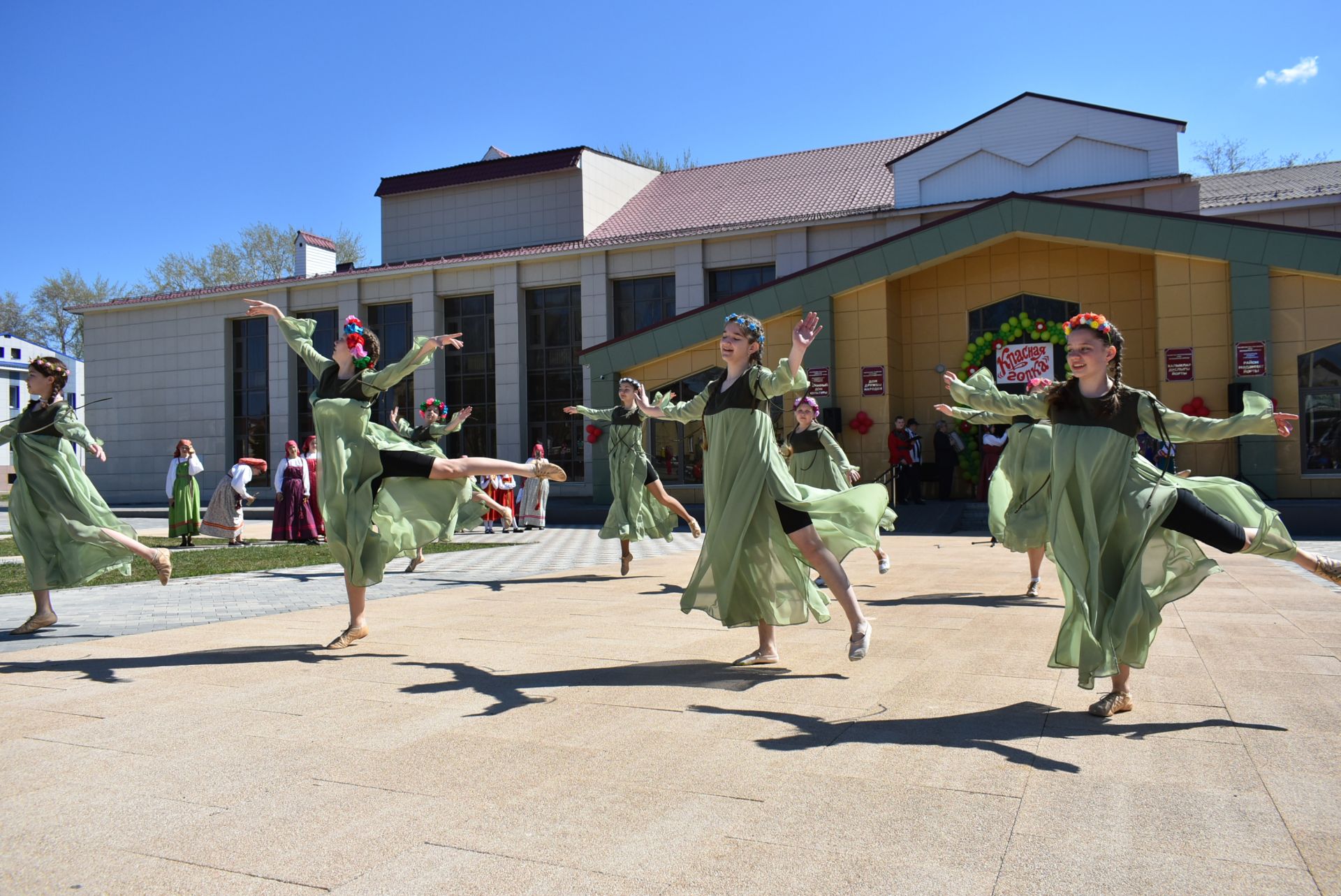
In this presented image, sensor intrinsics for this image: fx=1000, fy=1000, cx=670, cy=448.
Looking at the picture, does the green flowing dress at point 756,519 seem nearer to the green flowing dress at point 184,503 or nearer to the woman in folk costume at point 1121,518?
the woman in folk costume at point 1121,518

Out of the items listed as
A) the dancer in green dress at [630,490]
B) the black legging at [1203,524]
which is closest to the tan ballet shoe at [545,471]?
the black legging at [1203,524]

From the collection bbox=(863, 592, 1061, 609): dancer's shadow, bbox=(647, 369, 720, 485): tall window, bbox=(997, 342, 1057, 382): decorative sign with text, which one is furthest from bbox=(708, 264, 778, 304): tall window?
bbox=(863, 592, 1061, 609): dancer's shadow

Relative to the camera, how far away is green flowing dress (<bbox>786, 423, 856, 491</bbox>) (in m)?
9.77

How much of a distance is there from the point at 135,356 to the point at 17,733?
39470 mm

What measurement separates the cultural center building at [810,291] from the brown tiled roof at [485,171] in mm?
95

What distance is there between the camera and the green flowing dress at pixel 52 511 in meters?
7.24

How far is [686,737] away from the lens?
4180 mm

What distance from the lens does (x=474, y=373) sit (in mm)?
34562

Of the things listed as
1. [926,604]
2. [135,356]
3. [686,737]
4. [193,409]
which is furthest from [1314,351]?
[135,356]

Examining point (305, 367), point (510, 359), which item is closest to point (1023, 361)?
point (510, 359)

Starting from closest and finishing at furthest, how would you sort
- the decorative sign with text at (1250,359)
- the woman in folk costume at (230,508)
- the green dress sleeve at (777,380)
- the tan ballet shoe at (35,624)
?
the green dress sleeve at (777,380) < the tan ballet shoe at (35,624) < the woman in folk costume at (230,508) < the decorative sign with text at (1250,359)

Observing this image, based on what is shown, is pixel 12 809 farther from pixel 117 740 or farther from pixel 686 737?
pixel 686 737

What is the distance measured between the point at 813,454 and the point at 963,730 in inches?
224

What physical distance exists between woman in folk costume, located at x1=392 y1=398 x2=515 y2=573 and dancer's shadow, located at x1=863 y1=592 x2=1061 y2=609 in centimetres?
333
